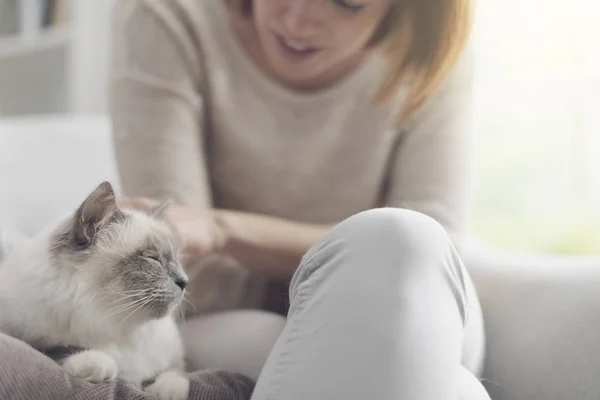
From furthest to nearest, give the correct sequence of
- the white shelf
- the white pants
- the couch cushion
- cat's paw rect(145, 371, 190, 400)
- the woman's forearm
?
the white shelf < the couch cushion < the woman's forearm < cat's paw rect(145, 371, 190, 400) < the white pants

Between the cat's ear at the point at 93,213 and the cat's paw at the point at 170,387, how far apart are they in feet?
0.57

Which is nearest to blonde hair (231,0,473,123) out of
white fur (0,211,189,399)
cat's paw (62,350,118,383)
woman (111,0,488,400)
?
woman (111,0,488,400)

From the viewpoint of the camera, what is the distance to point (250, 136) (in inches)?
42.2

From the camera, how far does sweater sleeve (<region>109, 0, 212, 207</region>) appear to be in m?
0.98

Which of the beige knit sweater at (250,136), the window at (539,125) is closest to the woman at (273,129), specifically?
the beige knit sweater at (250,136)

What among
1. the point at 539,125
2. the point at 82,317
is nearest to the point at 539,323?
the point at 82,317

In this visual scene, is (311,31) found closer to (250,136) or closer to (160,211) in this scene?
(250,136)

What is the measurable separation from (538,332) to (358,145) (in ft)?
1.38

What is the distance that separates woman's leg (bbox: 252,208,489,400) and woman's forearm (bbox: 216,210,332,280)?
0.32 m

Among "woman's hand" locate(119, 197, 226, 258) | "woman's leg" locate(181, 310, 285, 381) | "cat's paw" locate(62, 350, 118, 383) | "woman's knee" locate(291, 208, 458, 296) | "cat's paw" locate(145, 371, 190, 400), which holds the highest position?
"woman's knee" locate(291, 208, 458, 296)

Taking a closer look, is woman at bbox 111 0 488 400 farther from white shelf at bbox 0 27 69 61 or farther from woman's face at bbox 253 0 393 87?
white shelf at bbox 0 27 69 61

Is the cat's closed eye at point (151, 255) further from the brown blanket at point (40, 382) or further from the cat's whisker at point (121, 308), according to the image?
the brown blanket at point (40, 382)

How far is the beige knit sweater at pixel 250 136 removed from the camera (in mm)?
999

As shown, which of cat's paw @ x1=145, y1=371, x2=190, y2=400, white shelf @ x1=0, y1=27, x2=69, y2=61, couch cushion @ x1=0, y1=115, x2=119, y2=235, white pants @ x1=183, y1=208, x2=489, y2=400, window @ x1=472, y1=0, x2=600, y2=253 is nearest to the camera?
white pants @ x1=183, y1=208, x2=489, y2=400
